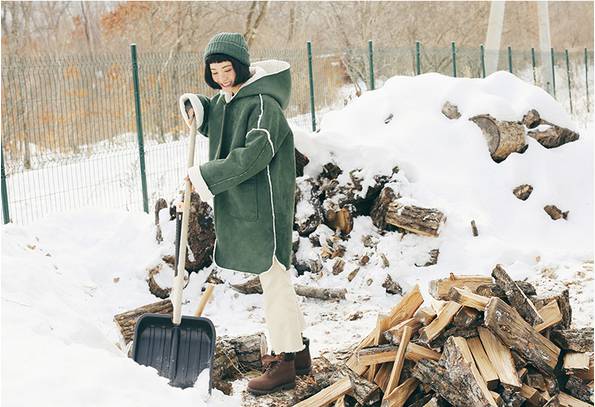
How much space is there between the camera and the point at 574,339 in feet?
12.6

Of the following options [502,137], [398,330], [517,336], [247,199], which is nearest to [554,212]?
[502,137]

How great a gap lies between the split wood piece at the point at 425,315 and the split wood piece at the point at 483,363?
0.22 m

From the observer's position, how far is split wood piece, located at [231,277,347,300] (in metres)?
5.88

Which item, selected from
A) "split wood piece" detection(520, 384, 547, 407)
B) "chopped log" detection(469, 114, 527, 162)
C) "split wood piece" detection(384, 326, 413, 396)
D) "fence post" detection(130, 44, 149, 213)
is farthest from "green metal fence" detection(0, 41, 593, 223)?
"split wood piece" detection(520, 384, 547, 407)

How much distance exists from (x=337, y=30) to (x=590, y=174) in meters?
16.5

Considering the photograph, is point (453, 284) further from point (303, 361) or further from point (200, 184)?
point (200, 184)

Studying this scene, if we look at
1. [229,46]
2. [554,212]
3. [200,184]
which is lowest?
[554,212]

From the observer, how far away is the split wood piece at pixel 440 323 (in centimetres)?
376

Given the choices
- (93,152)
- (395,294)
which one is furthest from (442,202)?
(93,152)

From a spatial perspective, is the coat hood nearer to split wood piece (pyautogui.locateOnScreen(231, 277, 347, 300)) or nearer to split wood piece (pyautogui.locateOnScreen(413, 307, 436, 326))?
split wood piece (pyautogui.locateOnScreen(413, 307, 436, 326))

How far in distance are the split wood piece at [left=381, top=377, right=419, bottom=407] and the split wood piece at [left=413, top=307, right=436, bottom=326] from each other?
0.32m

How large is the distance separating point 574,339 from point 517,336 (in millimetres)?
367

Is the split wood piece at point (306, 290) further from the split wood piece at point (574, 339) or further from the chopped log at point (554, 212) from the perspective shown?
the chopped log at point (554, 212)

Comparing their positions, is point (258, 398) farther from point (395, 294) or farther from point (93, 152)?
point (93, 152)
